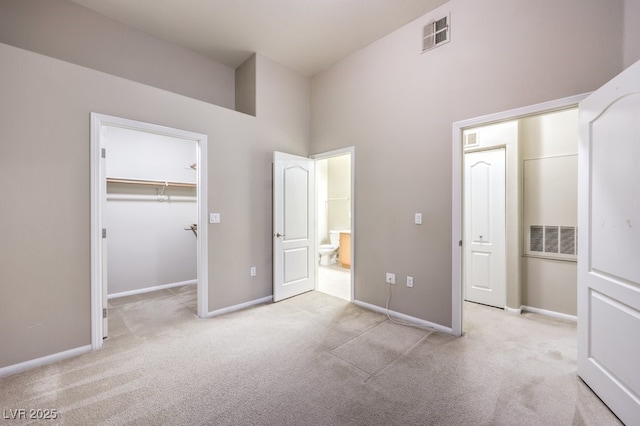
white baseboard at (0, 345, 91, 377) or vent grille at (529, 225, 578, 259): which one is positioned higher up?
vent grille at (529, 225, 578, 259)

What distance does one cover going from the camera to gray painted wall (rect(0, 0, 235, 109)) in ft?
8.45

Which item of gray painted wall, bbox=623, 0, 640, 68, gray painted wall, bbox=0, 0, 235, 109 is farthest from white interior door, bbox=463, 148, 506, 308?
gray painted wall, bbox=0, 0, 235, 109

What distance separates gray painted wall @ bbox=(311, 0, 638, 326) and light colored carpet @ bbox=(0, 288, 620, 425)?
0.70 metres

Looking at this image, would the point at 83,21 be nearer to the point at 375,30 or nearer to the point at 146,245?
the point at 146,245

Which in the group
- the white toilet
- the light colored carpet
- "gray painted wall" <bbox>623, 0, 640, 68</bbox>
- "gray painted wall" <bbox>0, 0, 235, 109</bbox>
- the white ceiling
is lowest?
the light colored carpet

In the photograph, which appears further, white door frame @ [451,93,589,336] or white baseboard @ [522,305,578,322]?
white baseboard @ [522,305,578,322]

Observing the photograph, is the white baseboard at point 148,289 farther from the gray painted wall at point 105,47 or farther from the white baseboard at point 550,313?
the white baseboard at point 550,313

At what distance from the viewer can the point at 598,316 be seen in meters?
1.79

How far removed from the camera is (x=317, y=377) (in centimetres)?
201

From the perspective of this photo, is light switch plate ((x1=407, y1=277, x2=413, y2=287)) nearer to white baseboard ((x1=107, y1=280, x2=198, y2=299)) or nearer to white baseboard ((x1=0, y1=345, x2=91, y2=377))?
white baseboard ((x1=0, y1=345, x2=91, y2=377))

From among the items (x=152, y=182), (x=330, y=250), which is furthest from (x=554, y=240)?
(x=152, y=182)

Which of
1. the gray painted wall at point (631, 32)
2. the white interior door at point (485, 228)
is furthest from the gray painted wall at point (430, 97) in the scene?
the white interior door at point (485, 228)

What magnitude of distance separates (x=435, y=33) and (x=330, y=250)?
4358mm

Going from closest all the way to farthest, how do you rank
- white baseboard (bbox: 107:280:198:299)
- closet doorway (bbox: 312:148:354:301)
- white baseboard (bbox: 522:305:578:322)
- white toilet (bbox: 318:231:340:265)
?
white baseboard (bbox: 522:305:578:322) < white baseboard (bbox: 107:280:198:299) < closet doorway (bbox: 312:148:354:301) < white toilet (bbox: 318:231:340:265)
